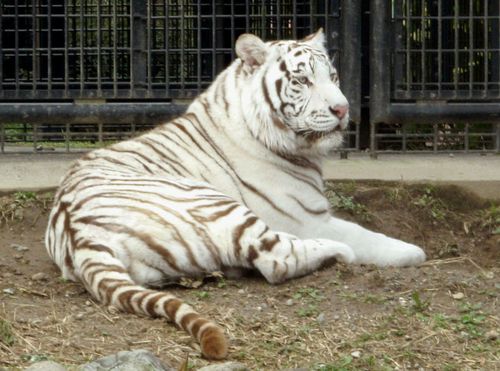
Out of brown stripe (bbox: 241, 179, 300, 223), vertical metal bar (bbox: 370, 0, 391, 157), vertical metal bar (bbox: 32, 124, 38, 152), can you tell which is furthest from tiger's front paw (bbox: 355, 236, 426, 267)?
vertical metal bar (bbox: 32, 124, 38, 152)

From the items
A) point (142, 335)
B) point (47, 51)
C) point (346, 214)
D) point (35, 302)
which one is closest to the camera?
point (142, 335)

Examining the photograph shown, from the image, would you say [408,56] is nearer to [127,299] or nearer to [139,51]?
[139,51]

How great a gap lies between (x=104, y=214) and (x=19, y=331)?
920mm

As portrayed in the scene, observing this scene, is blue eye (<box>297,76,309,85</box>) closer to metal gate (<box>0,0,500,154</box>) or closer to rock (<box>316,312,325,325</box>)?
rock (<box>316,312,325,325</box>)

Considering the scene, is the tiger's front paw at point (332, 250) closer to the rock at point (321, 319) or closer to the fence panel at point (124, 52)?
the rock at point (321, 319)

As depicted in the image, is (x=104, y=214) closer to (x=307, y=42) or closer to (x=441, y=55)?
(x=307, y=42)

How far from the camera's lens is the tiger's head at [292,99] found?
6.06m

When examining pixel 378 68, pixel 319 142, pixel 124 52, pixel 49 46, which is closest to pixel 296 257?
pixel 319 142

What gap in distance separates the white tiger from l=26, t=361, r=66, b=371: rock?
91 centimetres

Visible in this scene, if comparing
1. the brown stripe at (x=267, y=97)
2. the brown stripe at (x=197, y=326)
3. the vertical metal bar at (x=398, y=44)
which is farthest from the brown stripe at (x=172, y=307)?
the vertical metal bar at (x=398, y=44)

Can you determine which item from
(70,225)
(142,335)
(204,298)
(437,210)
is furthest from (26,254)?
(437,210)

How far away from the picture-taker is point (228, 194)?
6.01 meters

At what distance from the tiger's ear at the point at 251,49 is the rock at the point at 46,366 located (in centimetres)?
254

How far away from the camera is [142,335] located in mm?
4613
